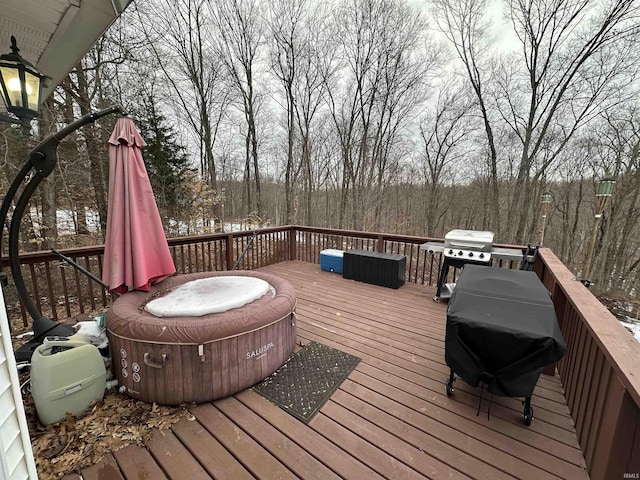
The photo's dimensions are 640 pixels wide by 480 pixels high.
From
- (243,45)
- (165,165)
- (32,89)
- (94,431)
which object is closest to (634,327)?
(94,431)

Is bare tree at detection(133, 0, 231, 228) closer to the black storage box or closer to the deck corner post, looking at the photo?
the deck corner post

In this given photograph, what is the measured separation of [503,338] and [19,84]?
3.92 m

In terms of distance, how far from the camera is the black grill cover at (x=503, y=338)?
1.67m

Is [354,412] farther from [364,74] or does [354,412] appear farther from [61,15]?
[364,74]

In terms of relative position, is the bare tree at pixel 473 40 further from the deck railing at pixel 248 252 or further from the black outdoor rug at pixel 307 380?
the black outdoor rug at pixel 307 380

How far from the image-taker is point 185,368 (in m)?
1.97

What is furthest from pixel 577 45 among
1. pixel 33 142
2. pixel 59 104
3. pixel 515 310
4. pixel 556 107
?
pixel 33 142

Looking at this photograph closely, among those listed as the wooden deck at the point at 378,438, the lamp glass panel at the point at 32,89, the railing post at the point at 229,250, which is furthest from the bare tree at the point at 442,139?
the lamp glass panel at the point at 32,89

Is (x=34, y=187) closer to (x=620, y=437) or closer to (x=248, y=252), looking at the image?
(x=248, y=252)

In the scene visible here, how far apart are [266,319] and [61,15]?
9.16 ft

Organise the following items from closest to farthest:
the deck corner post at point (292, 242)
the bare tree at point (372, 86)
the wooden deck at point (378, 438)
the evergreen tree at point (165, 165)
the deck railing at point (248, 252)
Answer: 1. the wooden deck at point (378, 438)
2. the deck railing at point (248, 252)
3. the deck corner post at point (292, 242)
4. the evergreen tree at point (165, 165)
5. the bare tree at point (372, 86)

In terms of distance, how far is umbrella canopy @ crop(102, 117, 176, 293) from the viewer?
2.37m

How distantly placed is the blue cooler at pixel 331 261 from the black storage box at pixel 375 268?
0.27 metres

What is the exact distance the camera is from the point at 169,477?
4.91ft
